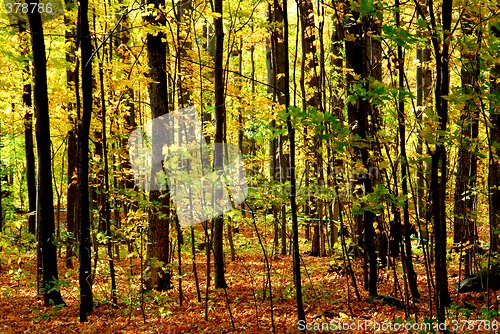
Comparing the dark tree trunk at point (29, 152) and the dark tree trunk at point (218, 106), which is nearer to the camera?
the dark tree trunk at point (218, 106)

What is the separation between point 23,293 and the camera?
839 centimetres

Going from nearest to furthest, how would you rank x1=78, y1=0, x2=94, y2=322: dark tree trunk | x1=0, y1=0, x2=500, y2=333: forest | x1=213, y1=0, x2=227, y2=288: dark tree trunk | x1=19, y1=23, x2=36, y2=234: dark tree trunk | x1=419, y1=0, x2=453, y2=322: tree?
1. x1=419, y1=0, x2=453, y2=322: tree
2. x1=0, y1=0, x2=500, y2=333: forest
3. x1=78, y1=0, x2=94, y2=322: dark tree trunk
4. x1=213, y1=0, x2=227, y2=288: dark tree trunk
5. x1=19, y1=23, x2=36, y2=234: dark tree trunk

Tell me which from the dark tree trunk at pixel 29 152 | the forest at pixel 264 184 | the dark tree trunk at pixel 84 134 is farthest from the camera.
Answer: the dark tree trunk at pixel 29 152

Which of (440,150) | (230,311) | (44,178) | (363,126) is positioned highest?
(363,126)

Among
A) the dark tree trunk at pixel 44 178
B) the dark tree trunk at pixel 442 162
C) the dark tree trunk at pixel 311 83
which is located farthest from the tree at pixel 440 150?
the dark tree trunk at pixel 44 178

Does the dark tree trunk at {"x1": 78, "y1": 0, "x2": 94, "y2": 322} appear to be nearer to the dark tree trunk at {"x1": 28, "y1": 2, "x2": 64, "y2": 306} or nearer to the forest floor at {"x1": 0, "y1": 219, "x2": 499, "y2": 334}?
the forest floor at {"x1": 0, "y1": 219, "x2": 499, "y2": 334}

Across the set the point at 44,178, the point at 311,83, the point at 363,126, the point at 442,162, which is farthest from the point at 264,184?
the point at 311,83

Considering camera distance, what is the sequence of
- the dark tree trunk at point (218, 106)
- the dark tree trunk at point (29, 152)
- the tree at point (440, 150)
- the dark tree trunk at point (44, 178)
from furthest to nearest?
the dark tree trunk at point (29, 152), the dark tree trunk at point (44, 178), the dark tree trunk at point (218, 106), the tree at point (440, 150)

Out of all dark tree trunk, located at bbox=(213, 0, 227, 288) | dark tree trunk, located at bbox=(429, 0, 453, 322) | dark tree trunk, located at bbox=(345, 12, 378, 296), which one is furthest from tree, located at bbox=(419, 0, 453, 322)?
dark tree trunk, located at bbox=(213, 0, 227, 288)

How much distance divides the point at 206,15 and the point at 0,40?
169 inches

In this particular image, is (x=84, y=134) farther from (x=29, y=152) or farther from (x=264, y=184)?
(x=29, y=152)

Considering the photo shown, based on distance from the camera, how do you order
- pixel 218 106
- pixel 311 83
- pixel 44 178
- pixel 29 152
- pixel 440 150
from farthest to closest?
1. pixel 311 83
2. pixel 29 152
3. pixel 44 178
4. pixel 218 106
5. pixel 440 150

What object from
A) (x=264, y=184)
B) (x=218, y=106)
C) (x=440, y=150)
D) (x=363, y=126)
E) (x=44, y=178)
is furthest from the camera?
(x=44, y=178)

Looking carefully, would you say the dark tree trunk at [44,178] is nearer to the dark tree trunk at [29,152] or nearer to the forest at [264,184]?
the forest at [264,184]
